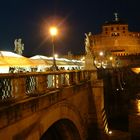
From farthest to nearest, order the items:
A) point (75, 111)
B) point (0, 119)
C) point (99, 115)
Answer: point (99, 115)
point (75, 111)
point (0, 119)

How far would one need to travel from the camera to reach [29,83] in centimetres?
981

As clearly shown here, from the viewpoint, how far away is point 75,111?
49.4ft

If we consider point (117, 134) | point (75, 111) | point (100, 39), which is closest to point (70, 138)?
point (75, 111)

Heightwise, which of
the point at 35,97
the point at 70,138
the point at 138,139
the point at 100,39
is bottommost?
the point at 138,139

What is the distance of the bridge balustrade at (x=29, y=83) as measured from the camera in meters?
8.10

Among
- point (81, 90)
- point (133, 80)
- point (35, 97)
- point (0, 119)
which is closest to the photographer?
point (0, 119)

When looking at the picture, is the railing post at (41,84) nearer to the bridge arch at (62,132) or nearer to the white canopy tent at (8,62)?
the bridge arch at (62,132)

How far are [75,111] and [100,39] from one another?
348 feet

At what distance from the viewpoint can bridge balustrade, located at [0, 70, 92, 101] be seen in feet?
26.6

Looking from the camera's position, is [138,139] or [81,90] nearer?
[81,90]

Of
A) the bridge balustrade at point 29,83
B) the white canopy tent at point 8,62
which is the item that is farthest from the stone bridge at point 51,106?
the white canopy tent at point 8,62

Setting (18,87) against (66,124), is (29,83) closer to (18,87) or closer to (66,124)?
(18,87)

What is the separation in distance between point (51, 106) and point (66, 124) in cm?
413

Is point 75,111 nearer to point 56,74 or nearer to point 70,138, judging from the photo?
point 70,138
